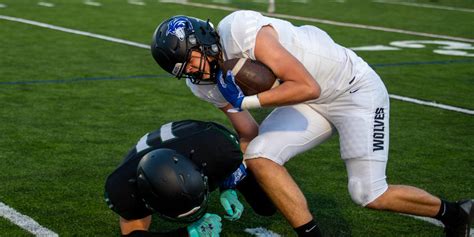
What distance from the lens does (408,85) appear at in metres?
9.85

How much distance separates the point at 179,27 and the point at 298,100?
71 cm

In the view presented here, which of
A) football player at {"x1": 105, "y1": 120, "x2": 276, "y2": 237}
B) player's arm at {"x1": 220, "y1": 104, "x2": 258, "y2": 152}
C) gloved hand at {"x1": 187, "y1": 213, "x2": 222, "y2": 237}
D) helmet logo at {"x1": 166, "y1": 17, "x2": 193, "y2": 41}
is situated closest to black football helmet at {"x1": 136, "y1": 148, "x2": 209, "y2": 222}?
football player at {"x1": 105, "y1": 120, "x2": 276, "y2": 237}

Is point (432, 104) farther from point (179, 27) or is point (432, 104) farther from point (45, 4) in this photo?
point (45, 4)

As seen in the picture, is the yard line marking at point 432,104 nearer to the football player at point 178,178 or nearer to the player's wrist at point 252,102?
the football player at point 178,178

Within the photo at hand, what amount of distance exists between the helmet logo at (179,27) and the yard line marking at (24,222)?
4.41 feet

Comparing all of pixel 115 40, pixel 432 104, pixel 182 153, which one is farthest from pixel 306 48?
pixel 115 40

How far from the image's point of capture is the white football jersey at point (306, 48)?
444 centimetres

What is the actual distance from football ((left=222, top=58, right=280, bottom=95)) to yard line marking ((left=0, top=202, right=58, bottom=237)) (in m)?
1.40

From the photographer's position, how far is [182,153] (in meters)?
4.04

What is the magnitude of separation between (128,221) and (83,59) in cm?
723

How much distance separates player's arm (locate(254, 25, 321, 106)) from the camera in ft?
14.1

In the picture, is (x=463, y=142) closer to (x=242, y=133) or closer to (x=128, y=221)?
(x=242, y=133)

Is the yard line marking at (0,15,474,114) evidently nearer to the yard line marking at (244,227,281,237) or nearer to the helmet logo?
the yard line marking at (244,227,281,237)

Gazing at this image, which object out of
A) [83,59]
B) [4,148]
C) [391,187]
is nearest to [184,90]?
[83,59]
